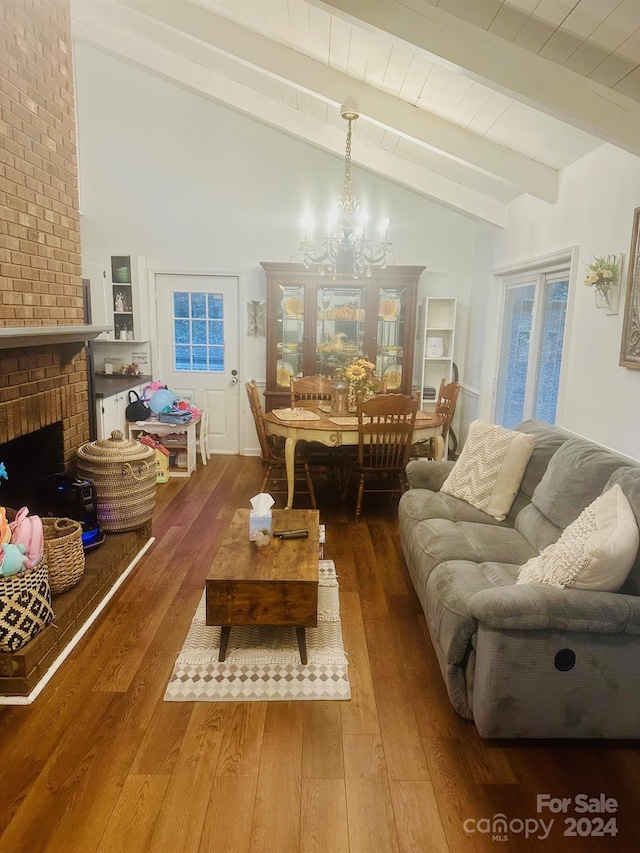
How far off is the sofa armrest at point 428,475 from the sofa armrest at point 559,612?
1.61 metres

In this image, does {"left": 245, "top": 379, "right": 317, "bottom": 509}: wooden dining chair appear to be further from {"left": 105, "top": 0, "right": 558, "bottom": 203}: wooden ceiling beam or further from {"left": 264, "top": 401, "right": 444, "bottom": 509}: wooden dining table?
{"left": 105, "top": 0, "right": 558, "bottom": 203}: wooden ceiling beam

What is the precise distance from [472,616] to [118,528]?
7.22ft

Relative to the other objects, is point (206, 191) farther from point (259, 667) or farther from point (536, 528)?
point (259, 667)

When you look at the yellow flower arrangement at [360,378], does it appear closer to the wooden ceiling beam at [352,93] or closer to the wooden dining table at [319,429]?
the wooden dining table at [319,429]

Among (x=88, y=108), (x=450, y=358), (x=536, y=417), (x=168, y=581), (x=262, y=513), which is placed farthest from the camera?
(x=450, y=358)

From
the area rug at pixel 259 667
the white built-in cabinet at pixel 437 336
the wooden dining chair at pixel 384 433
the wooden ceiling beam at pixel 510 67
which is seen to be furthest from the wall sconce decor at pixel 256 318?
the area rug at pixel 259 667

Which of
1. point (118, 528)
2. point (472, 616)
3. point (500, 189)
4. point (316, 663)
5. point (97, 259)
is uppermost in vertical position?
point (500, 189)

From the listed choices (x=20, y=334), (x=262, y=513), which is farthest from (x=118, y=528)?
(x=20, y=334)

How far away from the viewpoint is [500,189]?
4383mm

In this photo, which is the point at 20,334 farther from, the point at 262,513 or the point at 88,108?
the point at 88,108

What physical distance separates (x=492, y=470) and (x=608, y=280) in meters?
1.18

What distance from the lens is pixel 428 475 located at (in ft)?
11.2

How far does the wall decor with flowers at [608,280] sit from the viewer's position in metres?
2.74

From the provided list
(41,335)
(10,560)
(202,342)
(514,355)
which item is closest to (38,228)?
(41,335)
